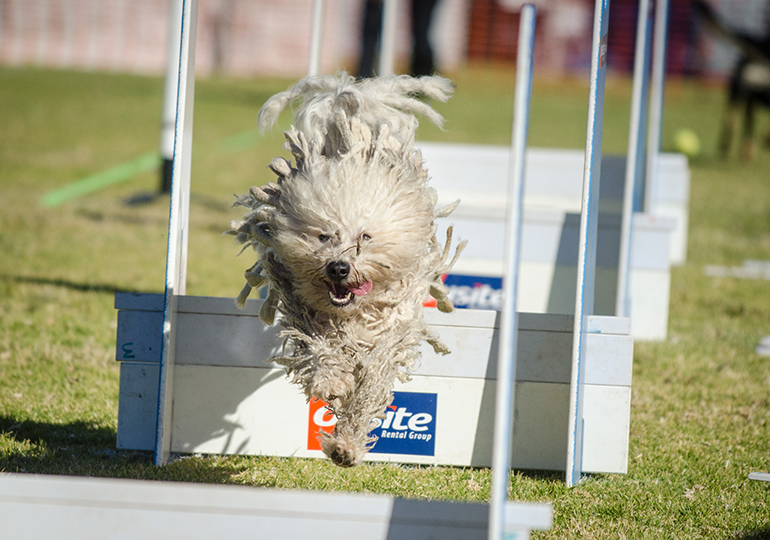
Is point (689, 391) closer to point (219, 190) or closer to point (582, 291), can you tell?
point (582, 291)

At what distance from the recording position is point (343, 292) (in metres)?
2.83

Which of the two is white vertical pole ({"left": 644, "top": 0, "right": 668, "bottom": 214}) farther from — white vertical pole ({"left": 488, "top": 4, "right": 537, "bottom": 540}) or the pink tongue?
white vertical pole ({"left": 488, "top": 4, "right": 537, "bottom": 540})

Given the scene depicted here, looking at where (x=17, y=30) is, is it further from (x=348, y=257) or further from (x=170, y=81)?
(x=348, y=257)

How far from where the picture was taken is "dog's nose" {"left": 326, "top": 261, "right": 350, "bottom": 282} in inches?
108

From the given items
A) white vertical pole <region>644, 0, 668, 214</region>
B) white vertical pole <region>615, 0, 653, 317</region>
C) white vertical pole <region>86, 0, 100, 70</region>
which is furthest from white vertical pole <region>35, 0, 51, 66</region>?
white vertical pole <region>615, 0, 653, 317</region>

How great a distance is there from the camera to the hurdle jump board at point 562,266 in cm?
558

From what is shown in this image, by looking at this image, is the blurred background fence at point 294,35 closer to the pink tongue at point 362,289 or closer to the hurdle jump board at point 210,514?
the pink tongue at point 362,289

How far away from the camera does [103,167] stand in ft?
41.3

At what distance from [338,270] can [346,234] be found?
0.15m

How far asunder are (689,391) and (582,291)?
5.83 ft

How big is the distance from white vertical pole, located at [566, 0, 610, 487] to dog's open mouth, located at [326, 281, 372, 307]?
885 mm

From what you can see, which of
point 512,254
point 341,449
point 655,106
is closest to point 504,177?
point 655,106

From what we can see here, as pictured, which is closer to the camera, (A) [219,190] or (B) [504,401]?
(B) [504,401]

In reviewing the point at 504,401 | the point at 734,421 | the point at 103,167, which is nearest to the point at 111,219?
the point at 103,167
